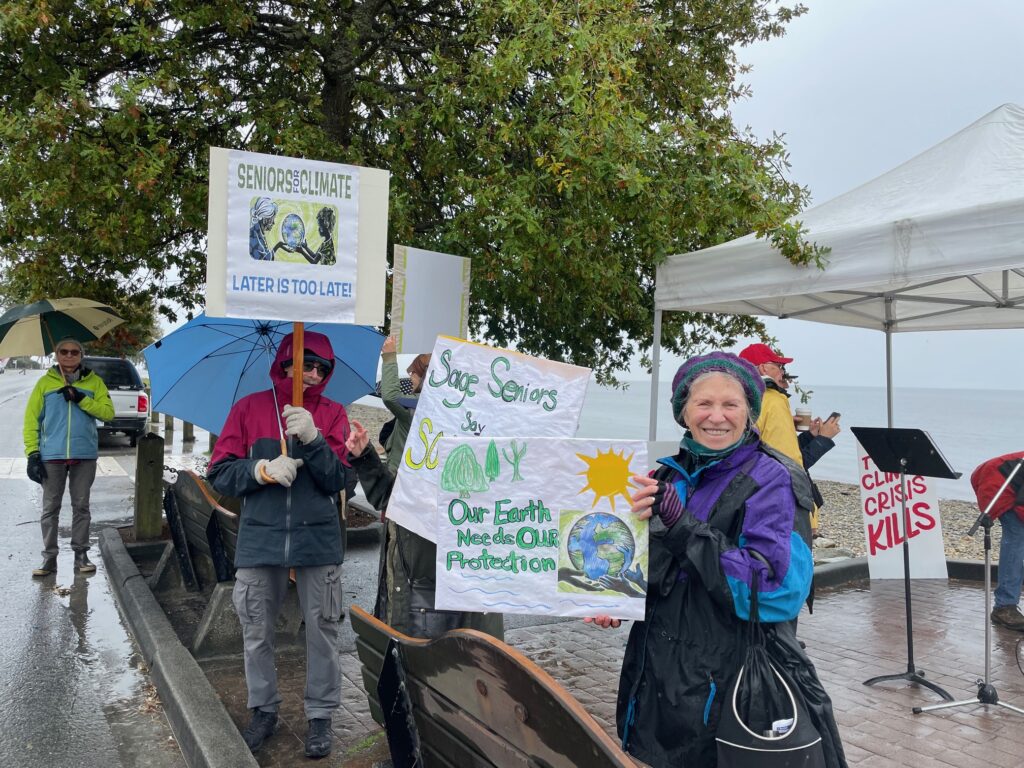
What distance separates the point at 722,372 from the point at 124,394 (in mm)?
19487

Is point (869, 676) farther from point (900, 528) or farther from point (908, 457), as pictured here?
point (908, 457)

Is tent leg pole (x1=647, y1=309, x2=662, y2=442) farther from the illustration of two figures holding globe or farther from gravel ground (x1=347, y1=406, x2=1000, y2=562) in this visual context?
the illustration of two figures holding globe

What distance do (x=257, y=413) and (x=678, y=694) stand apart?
2.58m

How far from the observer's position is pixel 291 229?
3.79 meters

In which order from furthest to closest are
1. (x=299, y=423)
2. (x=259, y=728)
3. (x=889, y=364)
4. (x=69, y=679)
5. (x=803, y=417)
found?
(x=889, y=364) < (x=803, y=417) < (x=69, y=679) < (x=259, y=728) < (x=299, y=423)

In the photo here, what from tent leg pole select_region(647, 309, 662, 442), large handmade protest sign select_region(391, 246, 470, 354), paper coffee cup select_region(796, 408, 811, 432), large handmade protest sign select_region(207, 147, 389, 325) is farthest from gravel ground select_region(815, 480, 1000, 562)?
large handmade protest sign select_region(207, 147, 389, 325)

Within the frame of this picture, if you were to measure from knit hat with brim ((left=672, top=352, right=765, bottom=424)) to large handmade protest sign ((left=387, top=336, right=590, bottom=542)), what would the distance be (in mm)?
1309

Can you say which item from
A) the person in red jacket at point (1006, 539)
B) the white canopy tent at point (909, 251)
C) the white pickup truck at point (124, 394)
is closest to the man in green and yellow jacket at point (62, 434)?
the white canopy tent at point (909, 251)

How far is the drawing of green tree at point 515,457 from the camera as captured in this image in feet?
8.11

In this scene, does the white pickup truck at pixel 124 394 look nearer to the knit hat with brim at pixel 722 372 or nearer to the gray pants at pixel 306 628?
the gray pants at pixel 306 628

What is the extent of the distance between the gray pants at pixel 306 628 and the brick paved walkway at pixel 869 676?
30 cm

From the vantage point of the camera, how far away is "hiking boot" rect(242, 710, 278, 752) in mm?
3939

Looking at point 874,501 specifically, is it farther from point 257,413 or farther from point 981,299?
point 257,413

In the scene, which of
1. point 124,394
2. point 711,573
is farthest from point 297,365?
point 124,394
